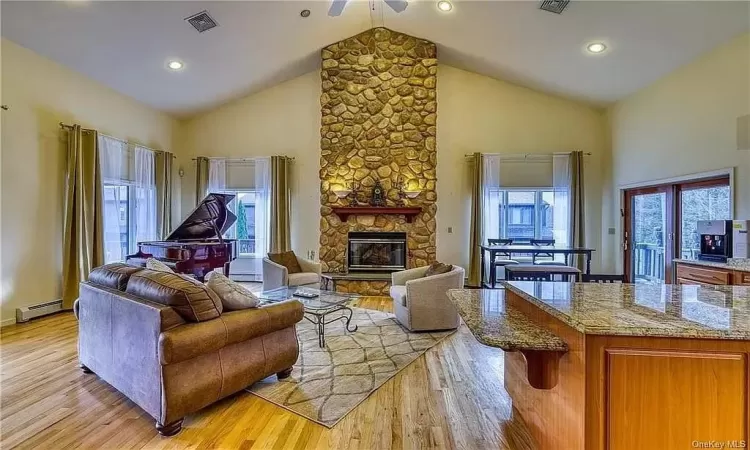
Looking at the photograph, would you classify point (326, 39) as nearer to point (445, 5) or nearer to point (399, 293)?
point (445, 5)

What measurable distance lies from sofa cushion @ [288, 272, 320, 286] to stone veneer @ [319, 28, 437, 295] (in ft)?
4.36

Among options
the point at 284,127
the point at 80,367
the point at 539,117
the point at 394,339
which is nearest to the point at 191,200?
the point at 284,127

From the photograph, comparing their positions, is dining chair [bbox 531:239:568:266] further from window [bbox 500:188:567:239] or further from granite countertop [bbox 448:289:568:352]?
granite countertop [bbox 448:289:568:352]

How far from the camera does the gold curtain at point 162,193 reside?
257 inches

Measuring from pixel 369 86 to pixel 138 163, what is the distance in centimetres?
415

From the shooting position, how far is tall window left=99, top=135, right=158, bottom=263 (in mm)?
5379

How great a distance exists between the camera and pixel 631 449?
143cm

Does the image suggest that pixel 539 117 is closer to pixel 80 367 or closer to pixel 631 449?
pixel 631 449

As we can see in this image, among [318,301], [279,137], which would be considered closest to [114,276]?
[318,301]

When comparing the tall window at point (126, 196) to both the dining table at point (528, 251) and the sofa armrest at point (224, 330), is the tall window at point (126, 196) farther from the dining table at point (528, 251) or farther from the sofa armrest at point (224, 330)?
the dining table at point (528, 251)

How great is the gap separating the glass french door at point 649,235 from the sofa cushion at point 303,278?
4996mm

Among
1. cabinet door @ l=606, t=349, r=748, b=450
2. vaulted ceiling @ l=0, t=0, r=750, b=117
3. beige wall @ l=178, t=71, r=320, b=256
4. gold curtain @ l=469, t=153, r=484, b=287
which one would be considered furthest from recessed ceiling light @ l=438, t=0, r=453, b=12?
cabinet door @ l=606, t=349, r=748, b=450

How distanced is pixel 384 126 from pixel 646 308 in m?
5.56

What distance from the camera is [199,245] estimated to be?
4.80m
